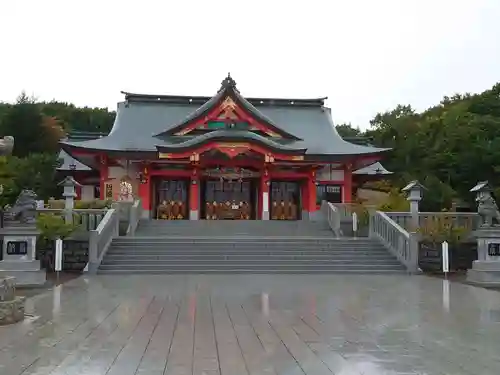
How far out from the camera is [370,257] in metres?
16.9

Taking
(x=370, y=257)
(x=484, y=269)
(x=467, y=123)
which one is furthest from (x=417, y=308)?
(x=467, y=123)

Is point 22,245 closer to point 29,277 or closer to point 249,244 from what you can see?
point 29,277

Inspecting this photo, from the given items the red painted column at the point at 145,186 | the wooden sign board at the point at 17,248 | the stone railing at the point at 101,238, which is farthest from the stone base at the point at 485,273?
the red painted column at the point at 145,186

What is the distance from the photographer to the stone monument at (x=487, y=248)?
13.8m

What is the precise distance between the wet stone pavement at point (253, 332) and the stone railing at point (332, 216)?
10264 mm

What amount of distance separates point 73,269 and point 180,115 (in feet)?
61.0

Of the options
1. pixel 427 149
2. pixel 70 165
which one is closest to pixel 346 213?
pixel 70 165

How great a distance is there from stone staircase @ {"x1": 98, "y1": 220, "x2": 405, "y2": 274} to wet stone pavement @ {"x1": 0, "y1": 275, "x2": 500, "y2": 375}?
386 cm

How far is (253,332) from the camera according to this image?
6863 millimetres

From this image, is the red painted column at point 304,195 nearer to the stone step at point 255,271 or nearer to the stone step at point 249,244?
the stone step at point 249,244

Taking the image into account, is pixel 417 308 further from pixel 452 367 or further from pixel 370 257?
pixel 370 257

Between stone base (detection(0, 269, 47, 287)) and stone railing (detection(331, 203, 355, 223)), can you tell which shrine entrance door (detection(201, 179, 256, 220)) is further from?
stone base (detection(0, 269, 47, 287))

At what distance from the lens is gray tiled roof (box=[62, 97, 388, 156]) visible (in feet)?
92.4

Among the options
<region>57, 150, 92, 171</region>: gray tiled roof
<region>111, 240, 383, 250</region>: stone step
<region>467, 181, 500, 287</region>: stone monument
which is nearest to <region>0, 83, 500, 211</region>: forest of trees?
<region>57, 150, 92, 171</region>: gray tiled roof
